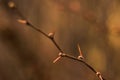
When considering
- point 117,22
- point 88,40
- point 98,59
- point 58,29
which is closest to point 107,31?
point 117,22

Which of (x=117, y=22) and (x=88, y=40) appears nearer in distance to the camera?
(x=117, y=22)

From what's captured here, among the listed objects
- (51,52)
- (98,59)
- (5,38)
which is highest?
(5,38)

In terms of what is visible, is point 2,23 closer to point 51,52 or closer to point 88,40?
point 51,52

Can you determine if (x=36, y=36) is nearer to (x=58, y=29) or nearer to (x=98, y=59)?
(x=58, y=29)

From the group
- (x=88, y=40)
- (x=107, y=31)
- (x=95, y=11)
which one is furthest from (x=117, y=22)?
(x=88, y=40)

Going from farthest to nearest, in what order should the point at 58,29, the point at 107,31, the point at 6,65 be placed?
1. the point at 58,29
2. the point at 6,65
3. the point at 107,31

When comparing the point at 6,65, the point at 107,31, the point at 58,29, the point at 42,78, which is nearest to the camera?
the point at 42,78

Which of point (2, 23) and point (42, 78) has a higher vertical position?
point (2, 23)
